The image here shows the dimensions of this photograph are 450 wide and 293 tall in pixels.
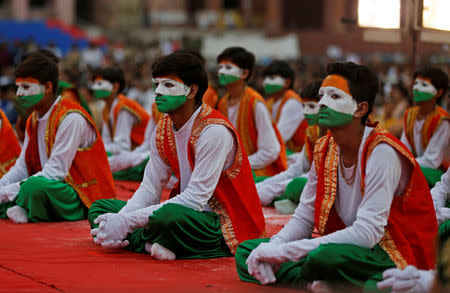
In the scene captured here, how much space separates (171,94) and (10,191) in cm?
183

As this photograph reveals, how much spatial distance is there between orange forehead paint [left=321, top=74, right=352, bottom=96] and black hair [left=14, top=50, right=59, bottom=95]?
266 centimetres

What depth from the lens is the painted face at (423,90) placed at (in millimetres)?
6941

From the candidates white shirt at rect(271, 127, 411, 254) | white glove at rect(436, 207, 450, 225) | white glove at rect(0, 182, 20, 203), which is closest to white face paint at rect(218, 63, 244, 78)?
white glove at rect(0, 182, 20, 203)

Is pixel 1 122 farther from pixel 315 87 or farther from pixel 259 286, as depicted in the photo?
pixel 259 286

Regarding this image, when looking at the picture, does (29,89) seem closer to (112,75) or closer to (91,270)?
(91,270)

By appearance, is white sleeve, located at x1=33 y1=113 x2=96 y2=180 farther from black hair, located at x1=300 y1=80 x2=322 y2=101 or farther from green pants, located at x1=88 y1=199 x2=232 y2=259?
black hair, located at x1=300 y1=80 x2=322 y2=101

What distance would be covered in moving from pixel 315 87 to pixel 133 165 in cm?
296

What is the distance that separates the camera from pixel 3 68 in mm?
18016

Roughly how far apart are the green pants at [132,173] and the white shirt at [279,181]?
6.49ft

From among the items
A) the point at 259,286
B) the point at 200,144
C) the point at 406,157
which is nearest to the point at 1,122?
the point at 200,144

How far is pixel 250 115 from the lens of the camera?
7.35 meters

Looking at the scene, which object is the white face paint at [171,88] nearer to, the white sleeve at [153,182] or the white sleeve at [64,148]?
the white sleeve at [153,182]

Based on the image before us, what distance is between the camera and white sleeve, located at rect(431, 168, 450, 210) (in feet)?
16.9

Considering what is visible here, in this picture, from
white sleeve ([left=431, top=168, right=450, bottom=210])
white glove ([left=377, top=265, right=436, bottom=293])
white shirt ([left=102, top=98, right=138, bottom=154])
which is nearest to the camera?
white glove ([left=377, top=265, right=436, bottom=293])
